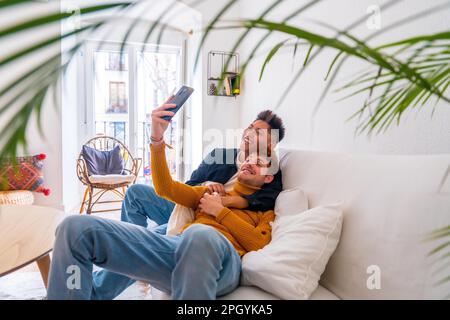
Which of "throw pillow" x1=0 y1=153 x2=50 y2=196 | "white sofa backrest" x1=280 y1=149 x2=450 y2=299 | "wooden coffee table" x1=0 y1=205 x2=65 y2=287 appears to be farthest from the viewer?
"throw pillow" x1=0 y1=153 x2=50 y2=196

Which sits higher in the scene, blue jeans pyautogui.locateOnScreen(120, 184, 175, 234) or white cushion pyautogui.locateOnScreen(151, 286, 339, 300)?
blue jeans pyautogui.locateOnScreen(120, 184, 175, 234)

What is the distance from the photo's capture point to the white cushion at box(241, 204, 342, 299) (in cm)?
92

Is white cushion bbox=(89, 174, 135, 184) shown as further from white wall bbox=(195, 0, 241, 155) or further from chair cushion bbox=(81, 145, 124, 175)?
white wall bbox=(195, 0, 241, 155)

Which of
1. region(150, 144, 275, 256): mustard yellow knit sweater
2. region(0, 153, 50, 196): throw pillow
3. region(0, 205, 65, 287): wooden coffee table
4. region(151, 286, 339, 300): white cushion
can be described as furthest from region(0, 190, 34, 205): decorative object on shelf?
region(151, 286, 339, 300): white cushion

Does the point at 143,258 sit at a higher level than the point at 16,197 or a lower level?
higher

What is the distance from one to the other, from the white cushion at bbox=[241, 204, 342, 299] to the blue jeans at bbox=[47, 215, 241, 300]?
2.9 inches

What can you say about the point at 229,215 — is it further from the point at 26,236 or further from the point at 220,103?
the point at 220,103

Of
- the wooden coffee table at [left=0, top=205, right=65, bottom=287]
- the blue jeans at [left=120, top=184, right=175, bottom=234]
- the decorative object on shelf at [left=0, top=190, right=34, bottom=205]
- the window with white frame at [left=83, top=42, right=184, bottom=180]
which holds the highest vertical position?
the window with white frame at [left=83, top=42, right=184, bottom=180]

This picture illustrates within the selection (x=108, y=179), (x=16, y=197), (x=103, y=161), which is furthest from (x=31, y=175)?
(x=103, y=161)

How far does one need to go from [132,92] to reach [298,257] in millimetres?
3990

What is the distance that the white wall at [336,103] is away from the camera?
122 centimetres

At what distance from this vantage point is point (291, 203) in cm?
127

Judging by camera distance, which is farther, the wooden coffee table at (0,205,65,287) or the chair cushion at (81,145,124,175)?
the chair cushion at (81,145,124,175)

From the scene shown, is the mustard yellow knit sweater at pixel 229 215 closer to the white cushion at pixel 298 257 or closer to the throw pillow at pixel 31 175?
the white cushion at pixel 298 257
